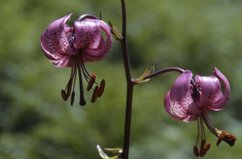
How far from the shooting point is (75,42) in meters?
1.97

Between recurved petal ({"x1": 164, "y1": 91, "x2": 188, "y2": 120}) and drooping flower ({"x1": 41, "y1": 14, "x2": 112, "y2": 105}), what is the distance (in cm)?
17

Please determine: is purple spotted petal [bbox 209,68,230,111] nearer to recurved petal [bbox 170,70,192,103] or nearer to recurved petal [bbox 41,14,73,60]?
recurved petal [bbox 170,70,192,103]

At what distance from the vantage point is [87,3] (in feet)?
19.4

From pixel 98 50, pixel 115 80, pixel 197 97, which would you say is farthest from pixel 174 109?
pixel 115 80

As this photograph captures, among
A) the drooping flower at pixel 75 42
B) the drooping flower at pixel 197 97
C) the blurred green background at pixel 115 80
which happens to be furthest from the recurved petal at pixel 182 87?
the blurred green background at pixel 115 80

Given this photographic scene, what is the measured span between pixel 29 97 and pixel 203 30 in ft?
6.31

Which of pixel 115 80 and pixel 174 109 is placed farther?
pixel 115 80

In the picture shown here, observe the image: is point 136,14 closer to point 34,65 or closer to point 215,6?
point 215,6

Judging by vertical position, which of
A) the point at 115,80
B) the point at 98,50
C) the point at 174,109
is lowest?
the point at 115,80

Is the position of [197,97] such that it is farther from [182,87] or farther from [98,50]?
[98,50]

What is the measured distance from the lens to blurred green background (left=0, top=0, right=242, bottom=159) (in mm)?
3928

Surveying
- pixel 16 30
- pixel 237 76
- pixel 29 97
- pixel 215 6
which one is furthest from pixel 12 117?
pixel 215 6

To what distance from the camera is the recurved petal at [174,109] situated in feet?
6.34

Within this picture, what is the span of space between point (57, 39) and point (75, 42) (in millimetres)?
48
